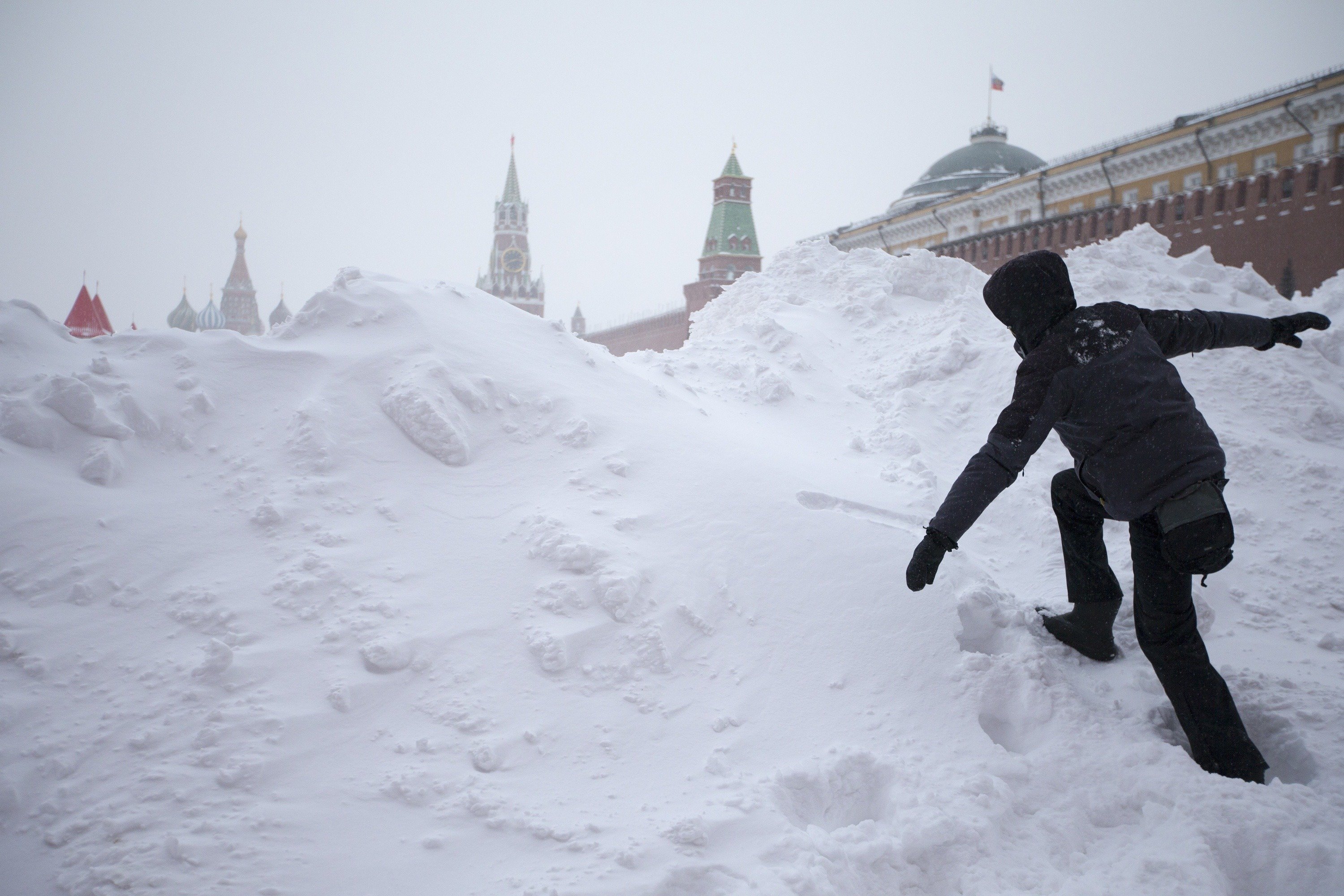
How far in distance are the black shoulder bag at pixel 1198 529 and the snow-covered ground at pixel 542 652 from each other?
0.60m

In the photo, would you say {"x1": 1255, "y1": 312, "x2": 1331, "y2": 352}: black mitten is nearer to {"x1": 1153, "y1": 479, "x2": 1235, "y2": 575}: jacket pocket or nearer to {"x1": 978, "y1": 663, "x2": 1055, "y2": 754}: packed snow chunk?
{"x1": 1153, "y1": 479, "x2": 1235, "y2": 575}: jacket pocket

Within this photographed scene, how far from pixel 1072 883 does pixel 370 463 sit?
2.95 meters

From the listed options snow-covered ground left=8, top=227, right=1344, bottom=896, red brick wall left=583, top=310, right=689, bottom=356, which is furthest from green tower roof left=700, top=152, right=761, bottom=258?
snow-covered ground left=8, top=227, right=1344, bottom=896

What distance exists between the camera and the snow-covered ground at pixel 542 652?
87.7 inches

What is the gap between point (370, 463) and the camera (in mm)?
3574

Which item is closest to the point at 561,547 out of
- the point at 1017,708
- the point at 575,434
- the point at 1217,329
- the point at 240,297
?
the point at 575,434

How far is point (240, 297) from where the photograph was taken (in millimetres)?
82750

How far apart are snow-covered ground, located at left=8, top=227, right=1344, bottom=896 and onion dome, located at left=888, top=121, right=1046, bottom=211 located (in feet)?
123

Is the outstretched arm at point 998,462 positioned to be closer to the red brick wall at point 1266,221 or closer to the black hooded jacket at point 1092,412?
the black hooded jacket at point 1092,412

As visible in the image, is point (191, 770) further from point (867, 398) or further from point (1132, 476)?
point (867, 398)

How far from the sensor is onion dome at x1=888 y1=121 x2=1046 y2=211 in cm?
4019

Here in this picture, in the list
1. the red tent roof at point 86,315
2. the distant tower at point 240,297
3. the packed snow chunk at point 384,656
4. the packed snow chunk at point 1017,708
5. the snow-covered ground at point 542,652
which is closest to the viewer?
the snow-covered ground at point 542,652

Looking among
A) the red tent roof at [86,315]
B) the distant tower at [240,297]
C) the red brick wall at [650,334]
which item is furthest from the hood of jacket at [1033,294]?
the distant tower at [240,297]

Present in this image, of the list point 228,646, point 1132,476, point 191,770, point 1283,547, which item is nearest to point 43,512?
point 228,646
